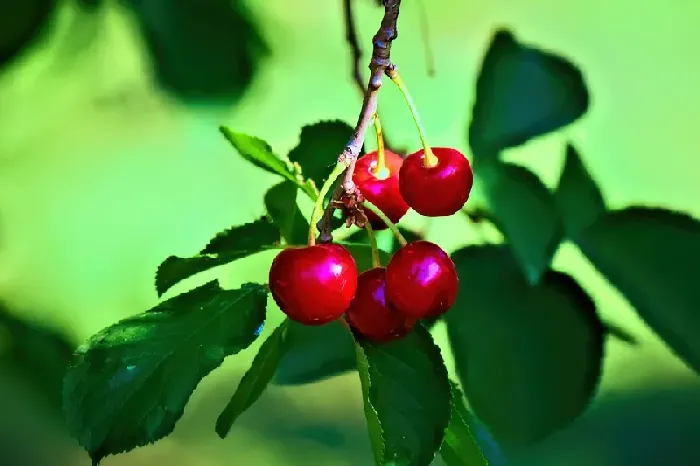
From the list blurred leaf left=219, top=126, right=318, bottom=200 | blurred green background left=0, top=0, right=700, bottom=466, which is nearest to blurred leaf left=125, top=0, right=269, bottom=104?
blurred green background left=0, top=0, right=700, bottom=466

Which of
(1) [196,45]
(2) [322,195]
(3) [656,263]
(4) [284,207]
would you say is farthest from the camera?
(1) [196,45]

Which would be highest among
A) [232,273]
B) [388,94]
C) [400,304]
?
[400,304]

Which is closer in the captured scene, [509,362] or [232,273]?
[509,362]

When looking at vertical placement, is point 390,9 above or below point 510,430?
above

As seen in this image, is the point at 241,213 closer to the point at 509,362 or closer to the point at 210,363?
the point at 509,362

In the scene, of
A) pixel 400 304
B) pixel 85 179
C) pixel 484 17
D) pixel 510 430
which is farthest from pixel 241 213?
pixel 400 304

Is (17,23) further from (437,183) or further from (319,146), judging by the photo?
(437,183)

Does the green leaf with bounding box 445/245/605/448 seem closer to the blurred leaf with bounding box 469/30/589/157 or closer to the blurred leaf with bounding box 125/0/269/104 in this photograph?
the blurred leaf with bounding box 469/30/589/157

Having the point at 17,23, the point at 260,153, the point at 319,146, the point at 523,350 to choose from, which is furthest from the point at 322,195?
the point at 17,23
